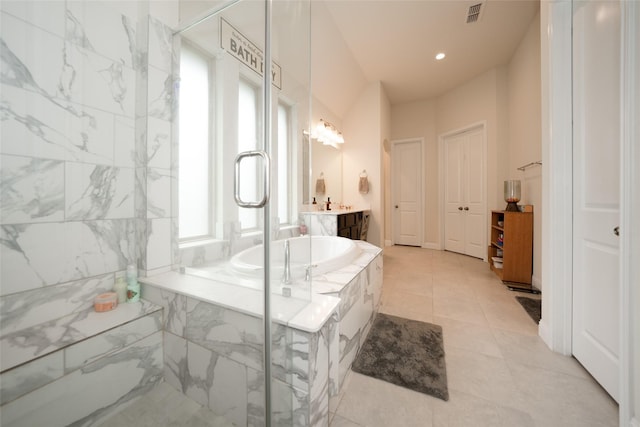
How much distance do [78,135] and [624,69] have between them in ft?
7.79

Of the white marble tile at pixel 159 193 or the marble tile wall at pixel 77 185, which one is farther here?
the white marble tile at pixel 159 193

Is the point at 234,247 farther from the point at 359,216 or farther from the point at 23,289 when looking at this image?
the point at 359,216

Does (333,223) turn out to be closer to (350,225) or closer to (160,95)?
(350,225)

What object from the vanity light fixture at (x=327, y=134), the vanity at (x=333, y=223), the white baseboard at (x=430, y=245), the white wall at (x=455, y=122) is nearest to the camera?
the vanity at (x=333, y=223)

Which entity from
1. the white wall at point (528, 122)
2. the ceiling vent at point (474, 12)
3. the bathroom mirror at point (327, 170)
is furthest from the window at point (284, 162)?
the ceiling vent at point (474, 12)

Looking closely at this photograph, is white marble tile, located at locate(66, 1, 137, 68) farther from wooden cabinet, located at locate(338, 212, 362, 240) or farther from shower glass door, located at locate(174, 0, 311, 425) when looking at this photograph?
wooden cabinet, located at locate(338, 212, 362, 240)

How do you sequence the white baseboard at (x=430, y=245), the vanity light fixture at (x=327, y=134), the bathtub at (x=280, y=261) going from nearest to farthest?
the bathtub at (x=280, y=261), the vanity light fixture at (x=327, y=134), the white baseboard at (x=430, y=245)

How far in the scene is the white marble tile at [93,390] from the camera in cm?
77

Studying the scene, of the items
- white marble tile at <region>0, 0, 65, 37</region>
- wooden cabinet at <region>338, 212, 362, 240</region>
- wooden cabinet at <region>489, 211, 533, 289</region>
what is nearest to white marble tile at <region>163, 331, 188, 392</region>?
white marble tile at <region>0, 0, 65, 37</region>

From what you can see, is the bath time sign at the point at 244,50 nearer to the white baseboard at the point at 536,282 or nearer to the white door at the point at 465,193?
the white baseboard at the point at 536,282

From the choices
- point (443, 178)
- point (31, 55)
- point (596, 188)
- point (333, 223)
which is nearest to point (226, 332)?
point (31, 55)

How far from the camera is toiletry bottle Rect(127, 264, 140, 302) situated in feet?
4.21

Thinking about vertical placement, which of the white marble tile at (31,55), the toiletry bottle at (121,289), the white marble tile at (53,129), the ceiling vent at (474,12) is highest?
the ceiling vent at (474,12)

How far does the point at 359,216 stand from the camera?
11.6ft
